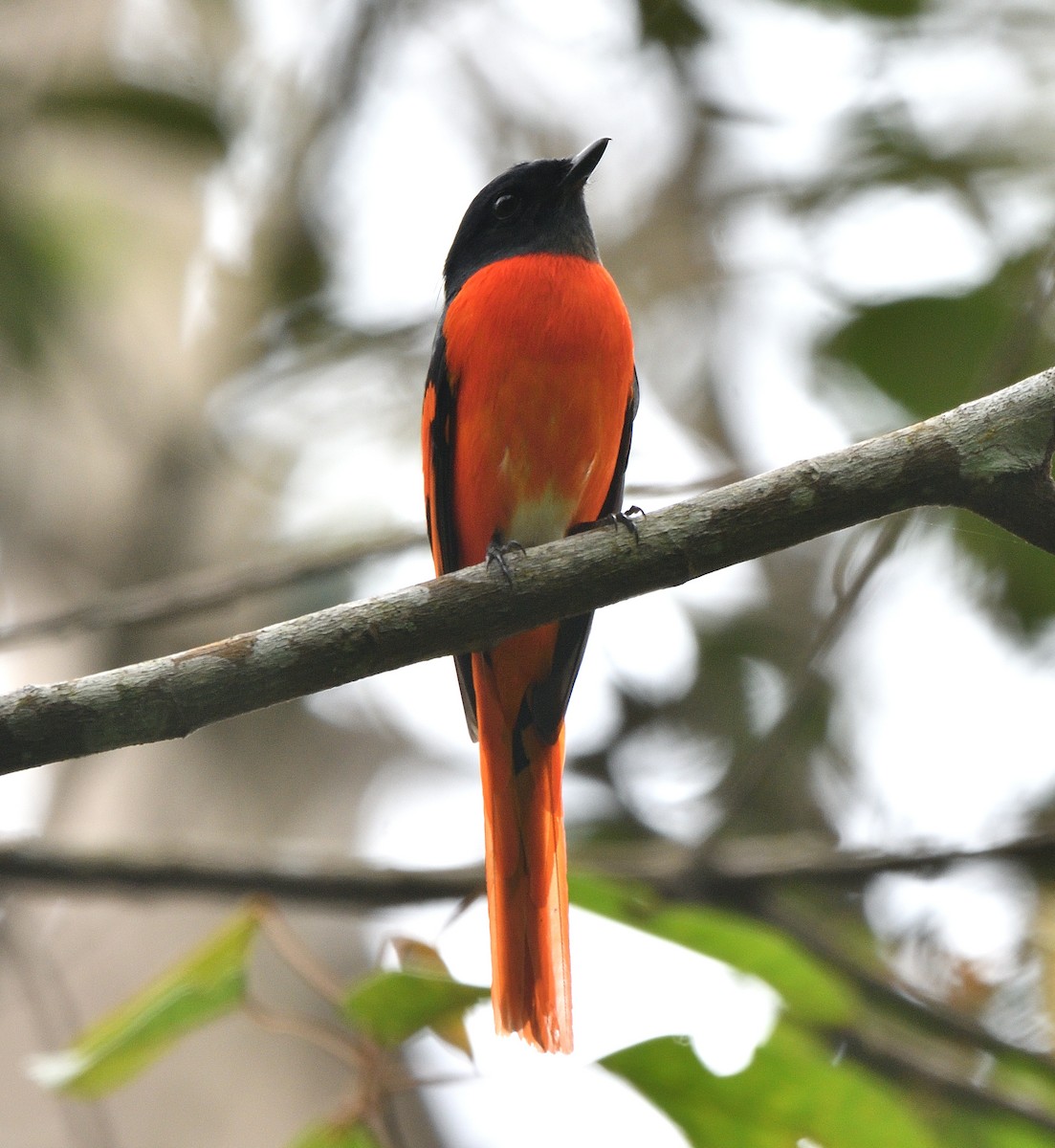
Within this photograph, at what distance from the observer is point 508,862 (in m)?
3.41

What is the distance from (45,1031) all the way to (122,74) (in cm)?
377

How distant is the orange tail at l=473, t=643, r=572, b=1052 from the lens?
10.2ft

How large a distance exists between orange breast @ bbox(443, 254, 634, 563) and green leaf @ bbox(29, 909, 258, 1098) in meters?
1.29

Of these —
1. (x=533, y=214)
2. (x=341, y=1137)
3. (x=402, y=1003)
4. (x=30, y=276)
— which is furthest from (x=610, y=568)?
(x=30, y=276)

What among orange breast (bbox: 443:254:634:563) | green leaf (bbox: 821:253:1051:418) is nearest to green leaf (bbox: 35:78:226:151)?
orange breast (bbox: 443:254:634:563)

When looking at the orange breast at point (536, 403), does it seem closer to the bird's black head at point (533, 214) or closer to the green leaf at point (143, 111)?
the bird's black head at point (533, 214)

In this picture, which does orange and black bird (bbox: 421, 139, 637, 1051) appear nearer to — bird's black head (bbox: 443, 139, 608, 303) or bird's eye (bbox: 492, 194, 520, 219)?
bird's black head (bbox: 443, 139, 608, 303)

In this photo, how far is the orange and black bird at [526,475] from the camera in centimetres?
342

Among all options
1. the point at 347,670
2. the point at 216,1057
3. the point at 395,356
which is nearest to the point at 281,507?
the point at 395,356

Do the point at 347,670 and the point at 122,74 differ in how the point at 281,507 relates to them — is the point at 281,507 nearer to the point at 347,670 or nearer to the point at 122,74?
the point at 122,74

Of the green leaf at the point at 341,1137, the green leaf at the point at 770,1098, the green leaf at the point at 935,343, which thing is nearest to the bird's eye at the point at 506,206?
the green leaf at the point at 935,343

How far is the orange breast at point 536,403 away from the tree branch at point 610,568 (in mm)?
1019

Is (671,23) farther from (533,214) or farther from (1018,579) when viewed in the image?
(1018,579)

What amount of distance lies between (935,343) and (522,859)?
219 cm
